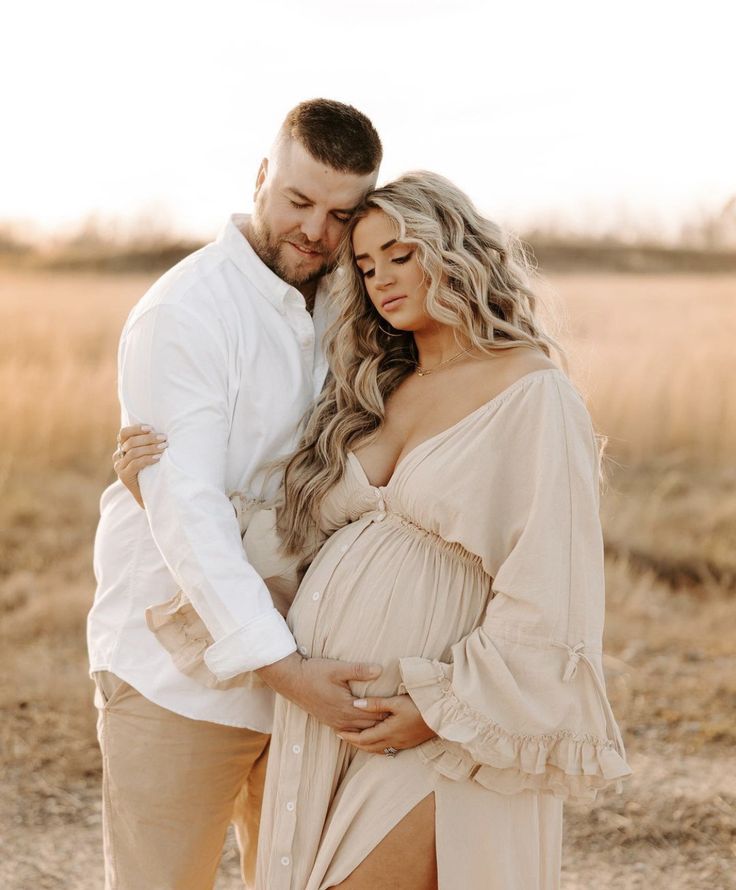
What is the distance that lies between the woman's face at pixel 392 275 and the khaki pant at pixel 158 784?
1.17m

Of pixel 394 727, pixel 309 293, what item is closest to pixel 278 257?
pixel 309 293

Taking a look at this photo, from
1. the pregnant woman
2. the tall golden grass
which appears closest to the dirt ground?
the tall golden grass

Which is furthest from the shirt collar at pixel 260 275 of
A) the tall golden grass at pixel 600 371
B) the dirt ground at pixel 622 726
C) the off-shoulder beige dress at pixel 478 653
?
the tall golden grass at pixel 600 371

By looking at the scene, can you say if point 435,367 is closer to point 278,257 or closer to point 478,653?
point 278,257

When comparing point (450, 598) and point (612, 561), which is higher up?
point (450, 598)

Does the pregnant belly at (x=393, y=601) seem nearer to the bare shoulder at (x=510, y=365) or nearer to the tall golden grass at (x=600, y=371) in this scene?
the bare shoulder at (x=510, y=365)

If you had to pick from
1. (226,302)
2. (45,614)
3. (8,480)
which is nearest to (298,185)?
(226,302)

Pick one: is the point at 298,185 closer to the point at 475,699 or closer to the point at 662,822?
the point at 475,699

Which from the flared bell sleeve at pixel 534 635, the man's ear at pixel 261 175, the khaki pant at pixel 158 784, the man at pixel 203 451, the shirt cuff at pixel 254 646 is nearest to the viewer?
the flared bell sleeve at pixel 534 635

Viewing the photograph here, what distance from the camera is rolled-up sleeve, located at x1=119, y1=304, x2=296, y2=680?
249 cm

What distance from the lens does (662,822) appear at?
433 centimetres

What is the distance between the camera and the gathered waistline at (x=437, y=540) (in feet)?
7.94

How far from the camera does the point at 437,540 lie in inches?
96.3

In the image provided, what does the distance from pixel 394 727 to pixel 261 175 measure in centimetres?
154
